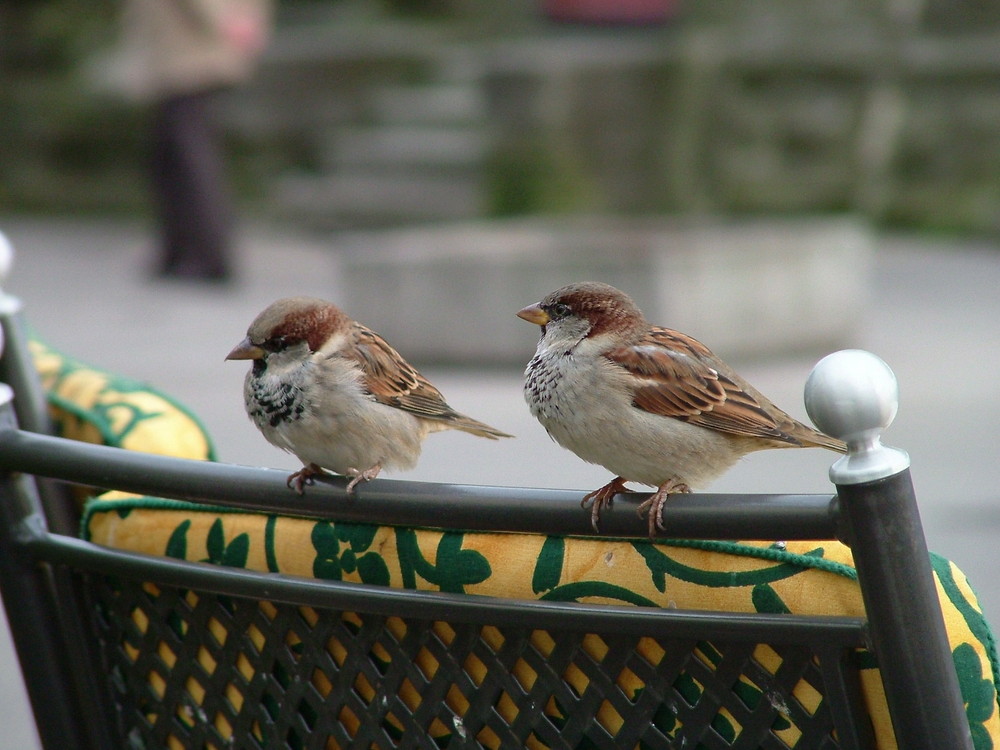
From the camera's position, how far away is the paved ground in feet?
14.2

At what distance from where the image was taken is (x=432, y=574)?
1.05 metres

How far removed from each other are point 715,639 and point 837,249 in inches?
204

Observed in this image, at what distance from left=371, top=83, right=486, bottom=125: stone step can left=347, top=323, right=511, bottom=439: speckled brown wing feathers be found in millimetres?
7436

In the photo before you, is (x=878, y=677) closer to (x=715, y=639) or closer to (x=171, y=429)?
(x=715, y=639)

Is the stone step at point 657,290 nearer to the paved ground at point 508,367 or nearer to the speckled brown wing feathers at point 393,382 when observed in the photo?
the paved ground at point 508,367

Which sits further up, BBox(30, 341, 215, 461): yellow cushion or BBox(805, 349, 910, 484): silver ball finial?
BBox(805, 349, 910, 484): silver ball finial

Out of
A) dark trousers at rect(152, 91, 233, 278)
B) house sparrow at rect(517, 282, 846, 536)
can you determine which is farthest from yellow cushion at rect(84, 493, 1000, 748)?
dark trousers at rect(152, 91, 233, 278)

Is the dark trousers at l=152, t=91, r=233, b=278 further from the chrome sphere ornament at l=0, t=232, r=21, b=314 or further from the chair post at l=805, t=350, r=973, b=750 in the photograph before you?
the chair post at l=805, t=350, r=973, b=750

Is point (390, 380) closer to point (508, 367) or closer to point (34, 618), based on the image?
point (34, 618)

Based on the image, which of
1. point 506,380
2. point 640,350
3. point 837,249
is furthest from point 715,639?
point 837,249

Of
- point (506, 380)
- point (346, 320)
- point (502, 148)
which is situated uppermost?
point (346, 320)

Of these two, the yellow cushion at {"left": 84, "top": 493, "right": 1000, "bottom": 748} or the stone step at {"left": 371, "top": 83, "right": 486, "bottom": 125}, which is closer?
the yellow cushion at {"left": 84, "top": 493, "right": 1000, "bottom": 748}

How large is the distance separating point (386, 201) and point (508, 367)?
129 inches

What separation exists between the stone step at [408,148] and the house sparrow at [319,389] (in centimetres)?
728
